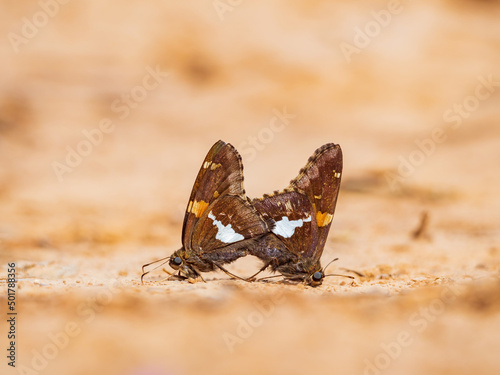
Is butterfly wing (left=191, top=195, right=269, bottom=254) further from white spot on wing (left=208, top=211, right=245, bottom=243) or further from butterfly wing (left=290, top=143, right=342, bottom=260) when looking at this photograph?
butterfly wing (left=290, top=143, right=342, bottom=260)

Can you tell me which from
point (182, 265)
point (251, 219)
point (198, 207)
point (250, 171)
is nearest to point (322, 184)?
point (251, 219)

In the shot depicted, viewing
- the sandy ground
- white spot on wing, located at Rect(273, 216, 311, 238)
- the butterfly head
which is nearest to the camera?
the sandy ground

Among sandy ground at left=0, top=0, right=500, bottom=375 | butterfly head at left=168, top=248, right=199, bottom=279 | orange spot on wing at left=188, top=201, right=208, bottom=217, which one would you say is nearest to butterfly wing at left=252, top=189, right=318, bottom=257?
sandy ground at left=0, top=0, right=500, bottom=375

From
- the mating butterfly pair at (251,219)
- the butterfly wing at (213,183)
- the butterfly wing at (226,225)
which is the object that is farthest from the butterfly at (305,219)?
the butterfly wing at (213,183)

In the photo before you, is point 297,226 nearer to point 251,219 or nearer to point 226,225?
point 251,219

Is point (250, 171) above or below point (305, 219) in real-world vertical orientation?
above
